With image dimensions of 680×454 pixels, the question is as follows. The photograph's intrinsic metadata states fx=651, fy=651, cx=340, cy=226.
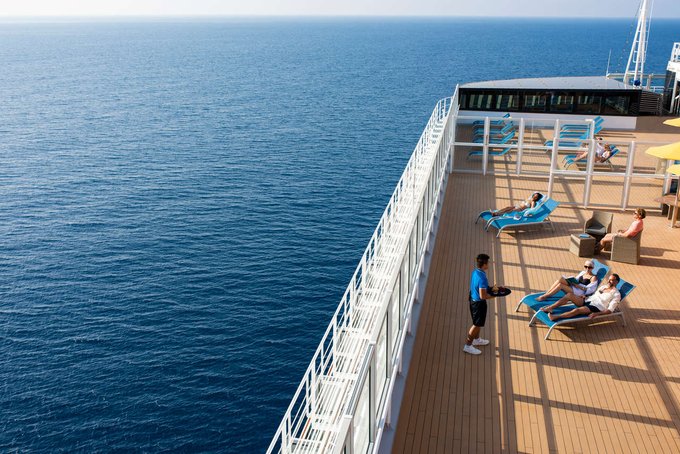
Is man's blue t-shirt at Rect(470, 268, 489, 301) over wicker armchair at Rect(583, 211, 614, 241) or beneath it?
over

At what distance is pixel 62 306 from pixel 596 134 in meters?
20.3

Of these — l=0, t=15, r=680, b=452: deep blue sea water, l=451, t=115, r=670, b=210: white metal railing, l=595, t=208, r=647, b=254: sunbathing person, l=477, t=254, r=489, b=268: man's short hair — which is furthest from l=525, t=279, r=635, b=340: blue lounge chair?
l=0, t=15, r=680, b=452: deep blue sea water

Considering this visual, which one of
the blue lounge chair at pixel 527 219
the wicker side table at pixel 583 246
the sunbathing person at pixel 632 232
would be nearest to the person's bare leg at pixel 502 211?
the blue lounge chair at pixel 527 219

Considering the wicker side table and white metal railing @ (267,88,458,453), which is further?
the wicker side table

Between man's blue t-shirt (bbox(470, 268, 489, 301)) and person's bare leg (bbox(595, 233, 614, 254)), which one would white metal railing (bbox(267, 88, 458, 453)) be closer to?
man's blue t-shirt (bbox(470, 268, 489, 301))

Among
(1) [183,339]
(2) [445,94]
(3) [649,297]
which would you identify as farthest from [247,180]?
(2) [445,94]

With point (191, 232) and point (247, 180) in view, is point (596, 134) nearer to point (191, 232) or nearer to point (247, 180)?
point (191, 232)

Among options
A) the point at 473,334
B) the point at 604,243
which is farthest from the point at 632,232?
the point at 473,334

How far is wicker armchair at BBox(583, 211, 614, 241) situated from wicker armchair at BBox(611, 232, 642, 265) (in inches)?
31.5

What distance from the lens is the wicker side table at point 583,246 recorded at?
471 inches

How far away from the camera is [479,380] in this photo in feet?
25.7

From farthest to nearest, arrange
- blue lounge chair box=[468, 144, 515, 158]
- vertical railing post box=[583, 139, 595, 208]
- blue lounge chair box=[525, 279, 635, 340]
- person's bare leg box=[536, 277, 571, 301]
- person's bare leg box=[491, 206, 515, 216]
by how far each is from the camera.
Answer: blue lounge chair box=[468, 144, 515, 158] → vertical railing post box=[583, 139, 595, 208] → person's bare leg box=[491, 206, 515, 216] → person's bare leg box=[536, 277, 571, 301] → blue lounge chair box=[525, 279, 635, 340]

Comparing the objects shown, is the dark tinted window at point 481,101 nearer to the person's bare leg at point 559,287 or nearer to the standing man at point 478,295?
the person's bare leg at point 559,287

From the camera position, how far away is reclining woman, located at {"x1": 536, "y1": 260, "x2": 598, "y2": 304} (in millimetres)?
9047
